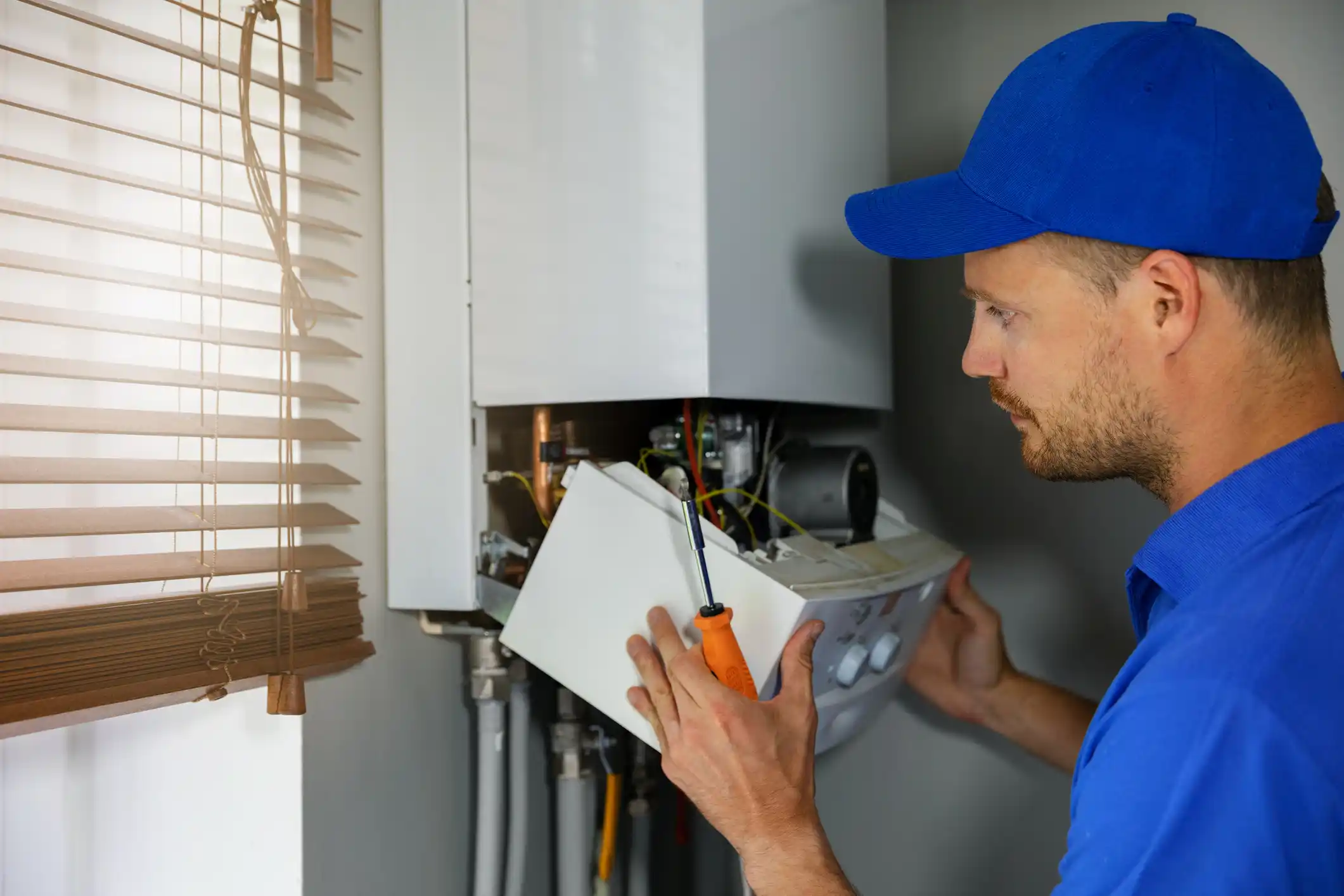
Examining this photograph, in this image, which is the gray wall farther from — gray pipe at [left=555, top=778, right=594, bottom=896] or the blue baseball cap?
the blue baseball cap

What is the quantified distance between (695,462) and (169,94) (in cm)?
61

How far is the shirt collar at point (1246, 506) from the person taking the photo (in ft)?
2.29

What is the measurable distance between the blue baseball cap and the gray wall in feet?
2.66

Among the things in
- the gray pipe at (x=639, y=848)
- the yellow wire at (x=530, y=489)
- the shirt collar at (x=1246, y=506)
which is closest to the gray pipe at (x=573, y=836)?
Result: the gray pipe at (x=639, y=848)

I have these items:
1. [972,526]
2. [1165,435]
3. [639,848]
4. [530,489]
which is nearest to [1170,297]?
[1165,435]

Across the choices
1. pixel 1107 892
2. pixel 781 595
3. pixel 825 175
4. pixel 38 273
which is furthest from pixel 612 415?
pixel 1107 892

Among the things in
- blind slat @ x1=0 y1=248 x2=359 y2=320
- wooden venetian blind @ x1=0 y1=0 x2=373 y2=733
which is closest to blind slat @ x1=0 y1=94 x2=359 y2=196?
wooden venetian blind @ x1=0 y1=0 x2=373 y2=733

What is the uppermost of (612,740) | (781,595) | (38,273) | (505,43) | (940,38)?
(940,38)

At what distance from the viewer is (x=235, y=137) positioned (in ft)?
3.31

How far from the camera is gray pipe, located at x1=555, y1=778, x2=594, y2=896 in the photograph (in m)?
1.27

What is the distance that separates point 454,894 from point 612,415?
61cm

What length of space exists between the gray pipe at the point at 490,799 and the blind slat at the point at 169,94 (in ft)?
2.04

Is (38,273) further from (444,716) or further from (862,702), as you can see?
(862,702)

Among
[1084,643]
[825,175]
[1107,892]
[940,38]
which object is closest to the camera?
[1107,892]
